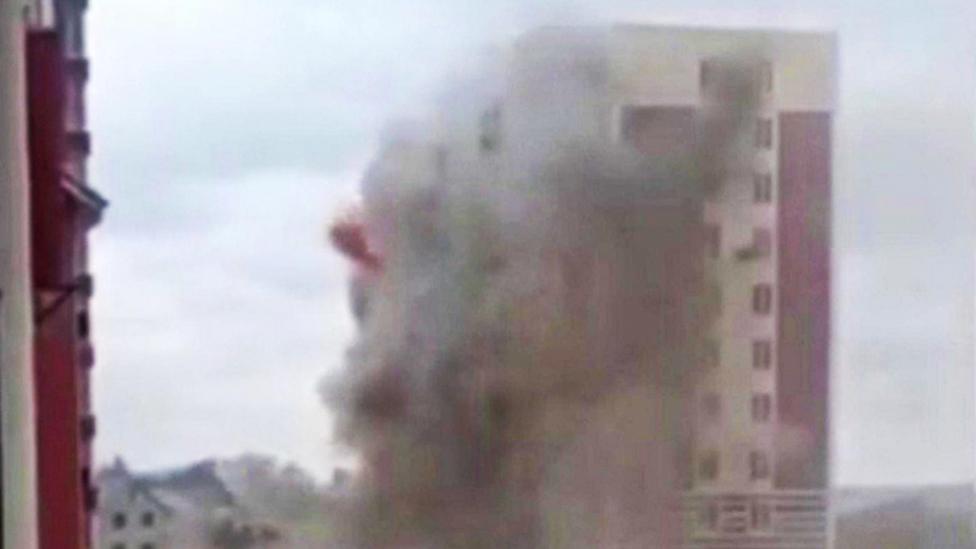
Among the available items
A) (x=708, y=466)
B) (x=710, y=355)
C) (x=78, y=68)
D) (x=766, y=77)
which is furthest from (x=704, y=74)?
(x=78, y=68)

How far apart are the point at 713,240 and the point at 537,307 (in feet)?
0.66

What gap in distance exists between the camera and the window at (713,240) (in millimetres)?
1531

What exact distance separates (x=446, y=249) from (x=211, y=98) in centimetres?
30

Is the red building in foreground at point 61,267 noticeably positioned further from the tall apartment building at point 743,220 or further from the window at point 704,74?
the window at point 704,74

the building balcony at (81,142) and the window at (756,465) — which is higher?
the building balcony at (81,142)

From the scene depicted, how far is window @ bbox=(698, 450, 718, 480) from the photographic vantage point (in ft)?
5.05

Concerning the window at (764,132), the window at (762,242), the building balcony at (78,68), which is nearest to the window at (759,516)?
the window at (762,242)

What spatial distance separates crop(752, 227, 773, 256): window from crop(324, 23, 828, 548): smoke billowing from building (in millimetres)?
57

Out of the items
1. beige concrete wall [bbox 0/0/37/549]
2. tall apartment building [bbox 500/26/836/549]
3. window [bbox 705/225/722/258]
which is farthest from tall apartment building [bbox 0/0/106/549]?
window [bbox 705/225/722/258]

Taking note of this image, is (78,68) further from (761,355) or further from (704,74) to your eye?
(761,355)

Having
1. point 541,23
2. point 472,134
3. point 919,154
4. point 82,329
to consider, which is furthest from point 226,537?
point 919,154

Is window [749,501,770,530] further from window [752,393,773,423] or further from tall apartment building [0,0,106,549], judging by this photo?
tall apartment building [0,0,106,549]

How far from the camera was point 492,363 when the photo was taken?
59.8 inches

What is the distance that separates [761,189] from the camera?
1538 mm
